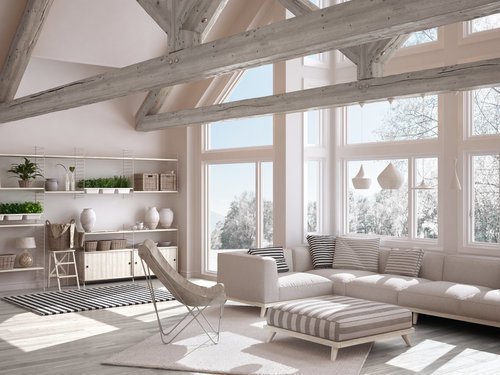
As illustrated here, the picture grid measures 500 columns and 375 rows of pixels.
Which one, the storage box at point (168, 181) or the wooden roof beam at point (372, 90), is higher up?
the wooden roof beam at point (372, 90)

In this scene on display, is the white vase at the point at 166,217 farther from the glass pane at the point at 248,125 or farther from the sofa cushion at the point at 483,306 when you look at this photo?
the sofa cushion at the point at 483,306

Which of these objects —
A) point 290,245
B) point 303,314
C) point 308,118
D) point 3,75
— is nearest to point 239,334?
point 303,314

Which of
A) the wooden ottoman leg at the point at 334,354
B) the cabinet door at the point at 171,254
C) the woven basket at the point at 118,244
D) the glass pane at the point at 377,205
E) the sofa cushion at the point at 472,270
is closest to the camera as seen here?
the wooden ottoman leg at the point at 334,354

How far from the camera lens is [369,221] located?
30.6 ft

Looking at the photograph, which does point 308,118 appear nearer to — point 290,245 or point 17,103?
point 290,245

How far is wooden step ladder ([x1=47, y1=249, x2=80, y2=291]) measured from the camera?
31.7ft

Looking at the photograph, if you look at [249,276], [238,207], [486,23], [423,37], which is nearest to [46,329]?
[249,276]

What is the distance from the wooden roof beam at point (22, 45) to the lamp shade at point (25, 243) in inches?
79.3

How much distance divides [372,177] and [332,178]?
2.20 feet

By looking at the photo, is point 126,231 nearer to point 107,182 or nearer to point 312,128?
point 107,182

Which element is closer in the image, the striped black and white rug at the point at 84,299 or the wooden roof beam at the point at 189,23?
the wooden roof beam at the point at 189,23

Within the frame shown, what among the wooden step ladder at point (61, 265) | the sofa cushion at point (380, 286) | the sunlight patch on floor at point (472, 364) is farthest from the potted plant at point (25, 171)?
the sunlight patch on floor at point (472, 364)

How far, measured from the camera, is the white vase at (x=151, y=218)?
10883 mm

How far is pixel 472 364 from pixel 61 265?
21.9 ft
